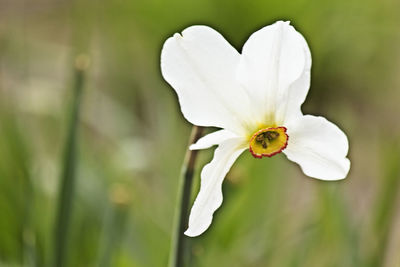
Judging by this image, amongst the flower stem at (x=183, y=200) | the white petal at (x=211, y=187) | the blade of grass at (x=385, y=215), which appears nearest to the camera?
the white petal at (x=211, y=187)

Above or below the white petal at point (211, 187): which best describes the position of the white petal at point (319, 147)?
above

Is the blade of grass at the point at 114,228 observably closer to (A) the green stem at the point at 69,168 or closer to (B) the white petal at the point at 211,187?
(A) the green stem at the point at 69,168

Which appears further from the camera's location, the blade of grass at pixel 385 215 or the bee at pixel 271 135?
the blade of grass at pixel 385 215

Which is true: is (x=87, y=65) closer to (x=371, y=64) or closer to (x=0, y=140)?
(x=0, y=140)

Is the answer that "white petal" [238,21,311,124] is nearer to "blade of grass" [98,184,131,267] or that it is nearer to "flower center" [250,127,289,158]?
"flower center" [250,127,289,158]

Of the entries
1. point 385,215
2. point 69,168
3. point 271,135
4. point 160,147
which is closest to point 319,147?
point 271,135

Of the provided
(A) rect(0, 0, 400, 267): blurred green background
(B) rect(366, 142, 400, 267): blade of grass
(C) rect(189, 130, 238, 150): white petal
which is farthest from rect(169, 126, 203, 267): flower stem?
(B) rect(366, 142, 400, 267): blade of grass

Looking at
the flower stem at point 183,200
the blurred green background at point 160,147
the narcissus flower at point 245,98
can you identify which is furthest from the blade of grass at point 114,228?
the narcissus flower at point 245,98

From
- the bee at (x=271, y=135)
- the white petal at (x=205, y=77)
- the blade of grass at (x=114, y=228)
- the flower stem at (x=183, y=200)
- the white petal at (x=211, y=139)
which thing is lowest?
the blade of grass at (x=114, y=228)
